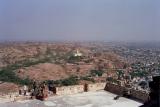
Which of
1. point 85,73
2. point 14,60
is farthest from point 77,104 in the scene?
point 14,60

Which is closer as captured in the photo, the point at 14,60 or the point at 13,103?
the point at 13,103

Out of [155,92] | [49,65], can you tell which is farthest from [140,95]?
[49,65]

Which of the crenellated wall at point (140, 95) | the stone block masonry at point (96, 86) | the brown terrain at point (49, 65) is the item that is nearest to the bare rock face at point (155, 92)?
the crenellated wall at point (140, 95)

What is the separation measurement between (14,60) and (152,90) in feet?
291

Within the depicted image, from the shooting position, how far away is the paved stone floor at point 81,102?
1453 cm

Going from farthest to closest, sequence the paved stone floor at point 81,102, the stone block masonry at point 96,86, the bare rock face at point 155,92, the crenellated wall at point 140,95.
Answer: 1. the stone block masonry at point 96,86
2. the crenellated wall at point 140,95
3. the paved stone floor at point 81,102
4. the bare rock face at point 155,92

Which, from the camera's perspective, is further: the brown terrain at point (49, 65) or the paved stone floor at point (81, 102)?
the brown terrain at point (49, 65)

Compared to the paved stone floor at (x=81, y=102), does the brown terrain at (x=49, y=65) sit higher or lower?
lower

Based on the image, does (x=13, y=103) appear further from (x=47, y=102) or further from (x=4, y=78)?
(x=4, y=78)

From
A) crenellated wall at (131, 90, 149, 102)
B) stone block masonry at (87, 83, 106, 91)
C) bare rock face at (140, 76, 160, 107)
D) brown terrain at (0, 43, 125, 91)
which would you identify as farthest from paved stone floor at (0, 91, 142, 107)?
brown terrain at (0, 43, 125, 91)

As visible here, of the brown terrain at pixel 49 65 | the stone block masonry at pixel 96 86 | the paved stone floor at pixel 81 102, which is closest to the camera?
the paved stone floor at pixel 81 102

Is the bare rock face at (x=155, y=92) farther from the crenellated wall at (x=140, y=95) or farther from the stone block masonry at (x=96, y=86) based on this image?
the stone block masonry at (x=96, y=86)

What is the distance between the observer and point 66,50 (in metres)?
121

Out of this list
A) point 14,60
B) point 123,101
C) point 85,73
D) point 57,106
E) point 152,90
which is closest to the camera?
point 152,90
